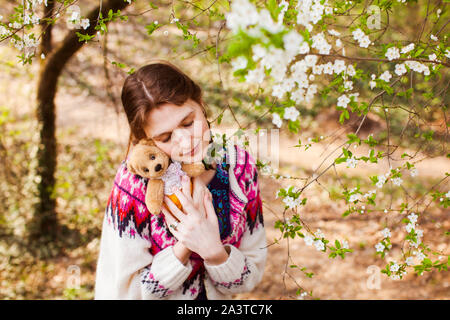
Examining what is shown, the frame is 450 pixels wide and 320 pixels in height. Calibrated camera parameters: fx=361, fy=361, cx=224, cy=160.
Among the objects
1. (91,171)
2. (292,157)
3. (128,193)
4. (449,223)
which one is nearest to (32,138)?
(91,171)

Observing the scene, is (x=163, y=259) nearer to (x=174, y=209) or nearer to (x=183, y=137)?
(x=174, y=209)

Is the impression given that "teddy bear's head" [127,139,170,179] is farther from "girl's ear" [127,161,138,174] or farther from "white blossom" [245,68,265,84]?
"white blossom" [245,68,265,84]

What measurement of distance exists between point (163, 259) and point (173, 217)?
A: 0.20 metres

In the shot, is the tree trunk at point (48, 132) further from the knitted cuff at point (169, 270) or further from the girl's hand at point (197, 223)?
the knitted cuff at point (169, 270)

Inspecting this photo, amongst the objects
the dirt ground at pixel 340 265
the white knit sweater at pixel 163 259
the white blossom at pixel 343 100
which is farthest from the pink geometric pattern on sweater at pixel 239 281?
the white blossom at pixel 343 100

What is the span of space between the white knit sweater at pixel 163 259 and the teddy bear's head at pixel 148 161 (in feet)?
0.39

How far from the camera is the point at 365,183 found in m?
5.41

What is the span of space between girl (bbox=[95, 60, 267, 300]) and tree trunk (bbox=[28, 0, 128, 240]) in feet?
6.14

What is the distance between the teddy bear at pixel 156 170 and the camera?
1.52 m

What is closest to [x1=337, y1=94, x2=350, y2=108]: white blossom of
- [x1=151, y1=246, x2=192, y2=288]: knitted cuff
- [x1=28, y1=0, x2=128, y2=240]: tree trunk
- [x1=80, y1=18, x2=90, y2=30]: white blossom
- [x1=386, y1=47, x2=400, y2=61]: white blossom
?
[x1=386, y1=47, x2=400, y2=61]: white blossom

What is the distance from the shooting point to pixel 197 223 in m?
1.58

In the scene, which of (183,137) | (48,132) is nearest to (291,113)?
(183,137)
